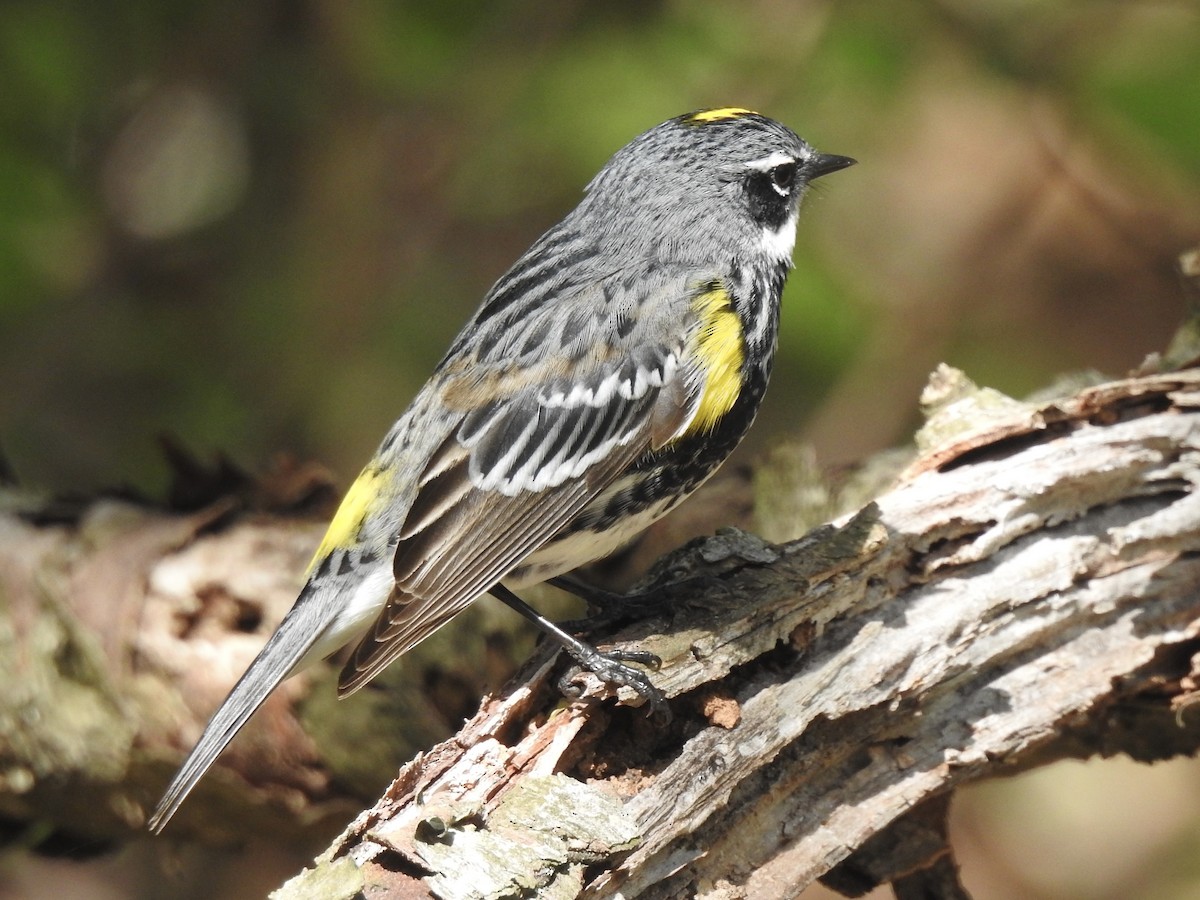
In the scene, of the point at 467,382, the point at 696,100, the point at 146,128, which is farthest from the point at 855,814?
the point at 146,128

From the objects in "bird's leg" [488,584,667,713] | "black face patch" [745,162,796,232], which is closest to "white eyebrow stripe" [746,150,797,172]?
"black face patch" [745,162,796,232]

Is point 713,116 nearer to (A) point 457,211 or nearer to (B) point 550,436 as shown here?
(B) point 550,436

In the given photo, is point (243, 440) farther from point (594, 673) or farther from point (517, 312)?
point (594, 673)

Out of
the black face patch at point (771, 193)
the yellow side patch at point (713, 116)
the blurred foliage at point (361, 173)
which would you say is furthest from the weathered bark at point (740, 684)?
the blurred foliage at point (361, 173)

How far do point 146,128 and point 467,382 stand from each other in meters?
3.48

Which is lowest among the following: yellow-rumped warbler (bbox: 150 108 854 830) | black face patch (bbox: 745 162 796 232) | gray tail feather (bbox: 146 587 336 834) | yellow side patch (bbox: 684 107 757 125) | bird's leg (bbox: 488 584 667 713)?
gray tail feather (bbox: 146 587 336 834)

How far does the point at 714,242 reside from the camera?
3275 millimetres

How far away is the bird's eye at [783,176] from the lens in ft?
11.4

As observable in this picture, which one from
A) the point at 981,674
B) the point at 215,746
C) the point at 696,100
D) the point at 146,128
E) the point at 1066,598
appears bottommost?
the point at 215,746

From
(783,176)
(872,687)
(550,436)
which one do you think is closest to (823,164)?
(783,176)

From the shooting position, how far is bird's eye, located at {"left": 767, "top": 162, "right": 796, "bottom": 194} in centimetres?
346

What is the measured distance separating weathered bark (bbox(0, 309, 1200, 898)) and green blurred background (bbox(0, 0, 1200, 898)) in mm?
1704

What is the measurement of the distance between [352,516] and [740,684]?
103 cm

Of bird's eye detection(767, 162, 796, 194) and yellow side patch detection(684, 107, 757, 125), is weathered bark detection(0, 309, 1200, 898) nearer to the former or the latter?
bird's eye detection(767, 162, 796, 194)
